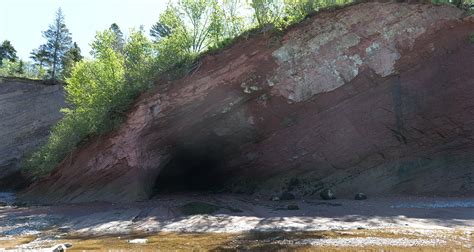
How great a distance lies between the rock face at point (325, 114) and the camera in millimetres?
16469

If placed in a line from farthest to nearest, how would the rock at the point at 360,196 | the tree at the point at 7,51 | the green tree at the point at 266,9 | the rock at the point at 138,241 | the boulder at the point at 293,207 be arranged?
the tree at the point at 7,51 → the green tree at the point at 266,9 → the rock at the point at 360,196 → the boulder at the point at 293,207 → the rock at the point at 138,241

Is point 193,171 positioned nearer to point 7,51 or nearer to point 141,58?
point 141,58

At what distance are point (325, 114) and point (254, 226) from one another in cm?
880

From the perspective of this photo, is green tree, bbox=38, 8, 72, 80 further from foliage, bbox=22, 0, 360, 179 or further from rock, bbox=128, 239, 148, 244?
rock, bbox=128, 239, 148, 244

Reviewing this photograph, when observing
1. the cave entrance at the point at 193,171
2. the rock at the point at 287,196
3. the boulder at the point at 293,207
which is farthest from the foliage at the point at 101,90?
the boulder at the point at 293,207

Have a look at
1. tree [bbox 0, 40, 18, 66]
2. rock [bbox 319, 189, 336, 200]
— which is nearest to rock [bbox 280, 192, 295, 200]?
rock [bbox 319, 189, 336, 200]

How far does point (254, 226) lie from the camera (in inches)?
429

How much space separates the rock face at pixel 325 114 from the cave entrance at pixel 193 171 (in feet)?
4.07

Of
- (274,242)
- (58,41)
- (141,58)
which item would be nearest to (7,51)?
(58,41)

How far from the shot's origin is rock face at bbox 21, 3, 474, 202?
54.0ft

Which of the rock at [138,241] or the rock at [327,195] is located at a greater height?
the rock at [327,195]

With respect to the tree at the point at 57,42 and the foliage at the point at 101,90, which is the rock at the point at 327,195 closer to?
the foliage at the point at 101,90

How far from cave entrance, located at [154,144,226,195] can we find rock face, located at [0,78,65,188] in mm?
13850

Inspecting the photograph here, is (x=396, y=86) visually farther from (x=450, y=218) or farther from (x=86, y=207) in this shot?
(x=86, y=207)
